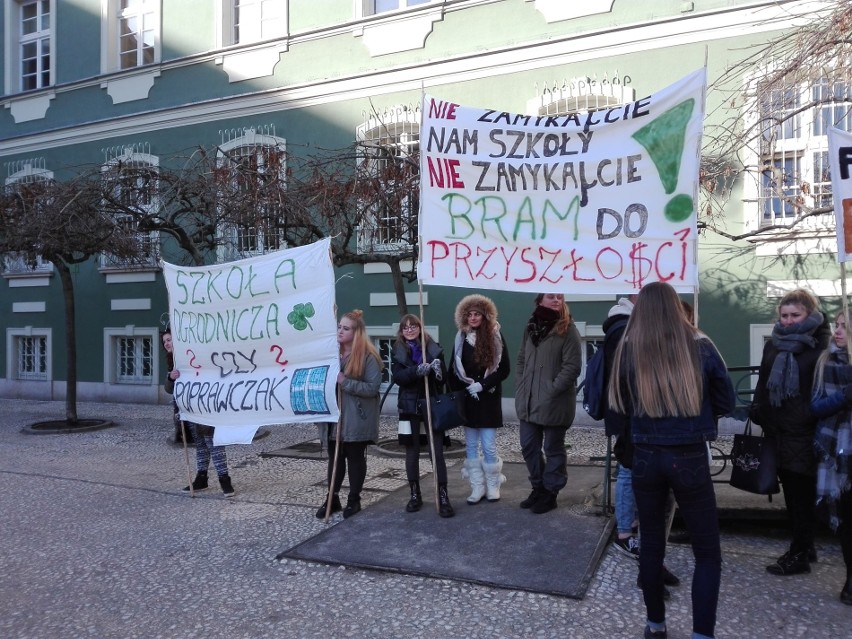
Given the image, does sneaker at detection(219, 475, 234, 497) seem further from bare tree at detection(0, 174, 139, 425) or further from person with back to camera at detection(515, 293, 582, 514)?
bare tree at detection(0, 174, 139, 425)

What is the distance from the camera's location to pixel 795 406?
4.20 meters

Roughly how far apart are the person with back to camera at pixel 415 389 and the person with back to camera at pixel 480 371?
19cm

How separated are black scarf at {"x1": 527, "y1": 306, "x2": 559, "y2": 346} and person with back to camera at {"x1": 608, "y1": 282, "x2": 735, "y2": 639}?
199 cm

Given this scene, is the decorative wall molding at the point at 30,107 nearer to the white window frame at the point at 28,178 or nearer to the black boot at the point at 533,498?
the white window frame at the point at 28,178

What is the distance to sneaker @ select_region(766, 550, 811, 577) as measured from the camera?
Result: 170 inches

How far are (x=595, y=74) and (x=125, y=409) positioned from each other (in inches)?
378

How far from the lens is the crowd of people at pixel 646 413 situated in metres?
3.26

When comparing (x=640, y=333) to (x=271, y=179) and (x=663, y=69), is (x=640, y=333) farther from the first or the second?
(x=663, y=69)

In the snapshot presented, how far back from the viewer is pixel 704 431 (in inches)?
129

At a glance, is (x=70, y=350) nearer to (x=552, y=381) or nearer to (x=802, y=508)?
(x=552, y=381)

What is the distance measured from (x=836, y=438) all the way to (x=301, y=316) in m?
3.72

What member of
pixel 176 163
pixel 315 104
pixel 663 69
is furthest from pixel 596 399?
pixel 176 163

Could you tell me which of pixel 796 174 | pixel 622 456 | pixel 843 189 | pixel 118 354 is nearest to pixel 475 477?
pixel 622 456

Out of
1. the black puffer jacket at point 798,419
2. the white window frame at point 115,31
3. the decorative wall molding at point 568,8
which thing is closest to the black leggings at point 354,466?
the black puffer jacket at point 798,419
